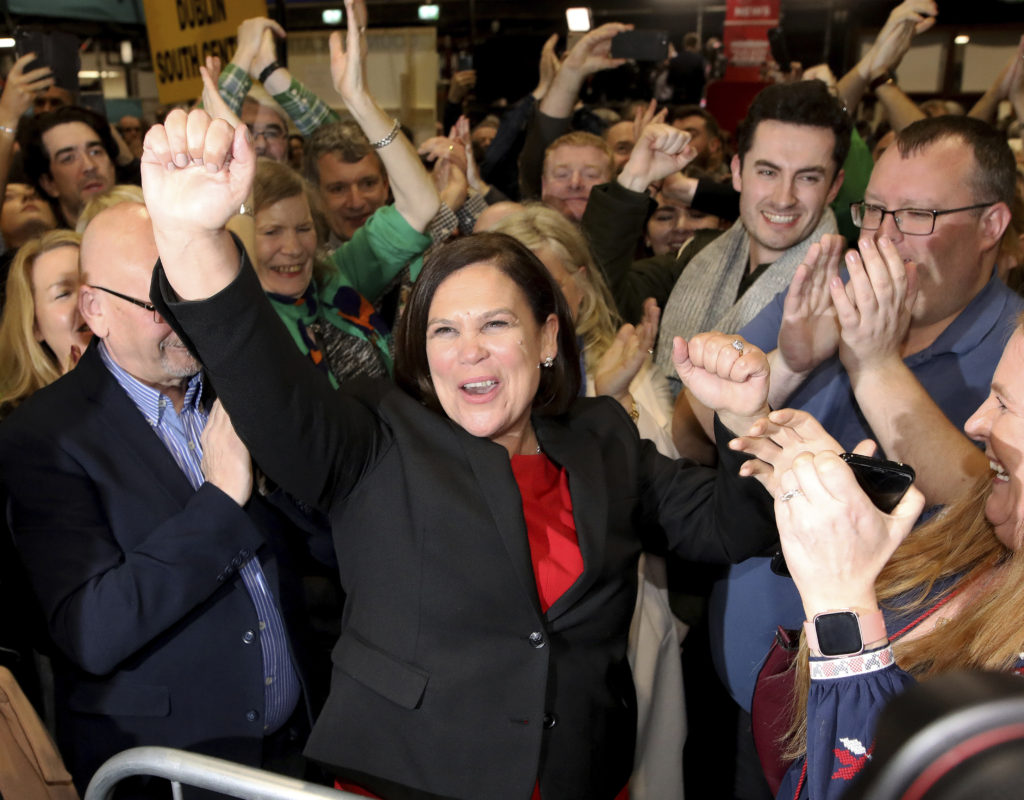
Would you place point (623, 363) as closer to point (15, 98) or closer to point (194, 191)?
point (194, 191)

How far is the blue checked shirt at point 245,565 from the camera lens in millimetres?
1863

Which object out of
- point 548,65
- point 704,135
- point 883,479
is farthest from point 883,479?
point 704,135

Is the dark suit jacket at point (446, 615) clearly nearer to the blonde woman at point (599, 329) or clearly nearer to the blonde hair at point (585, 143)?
the blonde woman at point (599, 329)

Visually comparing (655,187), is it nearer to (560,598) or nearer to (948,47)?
(560,598)

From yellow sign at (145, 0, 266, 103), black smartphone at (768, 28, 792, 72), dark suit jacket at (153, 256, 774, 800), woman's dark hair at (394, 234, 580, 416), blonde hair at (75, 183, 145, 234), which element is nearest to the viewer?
dark suit jacket at (153, 256, 774, 800)

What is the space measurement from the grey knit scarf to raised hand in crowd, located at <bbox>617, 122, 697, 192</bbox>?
0.29 m

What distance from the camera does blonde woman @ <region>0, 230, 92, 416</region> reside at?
90.0 inches

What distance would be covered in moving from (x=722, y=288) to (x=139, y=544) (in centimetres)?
184

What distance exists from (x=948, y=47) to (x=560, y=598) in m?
13.4

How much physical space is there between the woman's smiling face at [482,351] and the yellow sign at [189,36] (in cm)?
279

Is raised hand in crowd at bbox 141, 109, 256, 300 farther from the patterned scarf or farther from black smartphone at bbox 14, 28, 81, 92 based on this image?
black smartphone at bbox 14, 28, 81, 92

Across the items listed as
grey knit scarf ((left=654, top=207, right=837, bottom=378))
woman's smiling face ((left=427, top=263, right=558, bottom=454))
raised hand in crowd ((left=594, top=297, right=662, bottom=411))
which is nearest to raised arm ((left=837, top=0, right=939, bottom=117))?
grey knit scarf ((left=654, top=207, right=837, bottom=378))

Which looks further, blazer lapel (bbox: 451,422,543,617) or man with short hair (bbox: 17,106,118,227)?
man with short hair (bbox: 17,106,118,227)

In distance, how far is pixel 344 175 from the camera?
12.1 feet
